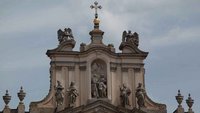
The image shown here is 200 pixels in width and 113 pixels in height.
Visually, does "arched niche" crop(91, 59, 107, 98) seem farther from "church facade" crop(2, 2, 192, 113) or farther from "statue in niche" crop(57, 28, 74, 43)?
"statue in niche" crop(57, 28, 74, 43)

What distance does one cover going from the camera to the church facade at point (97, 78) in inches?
1572

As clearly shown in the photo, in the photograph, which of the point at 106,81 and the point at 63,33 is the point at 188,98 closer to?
the point at 106,81

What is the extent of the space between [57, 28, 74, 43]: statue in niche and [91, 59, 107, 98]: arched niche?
1879 mm

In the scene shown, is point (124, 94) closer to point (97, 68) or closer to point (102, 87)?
point (102, 87)

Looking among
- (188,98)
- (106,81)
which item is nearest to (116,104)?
(106,81)

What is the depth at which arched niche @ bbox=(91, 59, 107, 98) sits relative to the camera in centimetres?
4065

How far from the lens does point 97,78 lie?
135ft

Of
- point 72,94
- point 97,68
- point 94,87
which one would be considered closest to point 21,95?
point 72,94

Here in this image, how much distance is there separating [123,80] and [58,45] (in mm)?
3934

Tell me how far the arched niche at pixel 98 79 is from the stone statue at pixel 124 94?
891 millimetres

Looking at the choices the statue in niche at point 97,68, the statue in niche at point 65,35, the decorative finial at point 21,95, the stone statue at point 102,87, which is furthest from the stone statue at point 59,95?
the statue in niche at point 65,35

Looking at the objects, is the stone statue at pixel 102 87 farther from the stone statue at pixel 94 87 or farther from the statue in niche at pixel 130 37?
the statue in niche at pixel 130 37

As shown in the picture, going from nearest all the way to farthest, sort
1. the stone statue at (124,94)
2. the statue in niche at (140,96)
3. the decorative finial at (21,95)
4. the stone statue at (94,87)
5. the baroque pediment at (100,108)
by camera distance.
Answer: the baroque pediment at (100,108) < the decorative finial at (21,95) < the statue in niche at (140,96) < the stone statue at (124,94) < the stone statue at (94,87)

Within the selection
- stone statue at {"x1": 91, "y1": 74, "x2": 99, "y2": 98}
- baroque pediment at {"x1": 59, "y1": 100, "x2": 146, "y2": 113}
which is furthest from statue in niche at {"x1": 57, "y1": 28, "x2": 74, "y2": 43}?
baroque pediment at {"x1": 59, "y1": 100, "x2": 146, "y2": 113}
